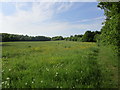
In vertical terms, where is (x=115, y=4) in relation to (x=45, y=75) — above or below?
above

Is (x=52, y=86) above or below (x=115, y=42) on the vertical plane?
below

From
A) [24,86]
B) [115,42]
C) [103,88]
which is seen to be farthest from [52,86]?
[115,42]

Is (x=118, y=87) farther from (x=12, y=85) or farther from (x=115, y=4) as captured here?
(x=115, y=4)

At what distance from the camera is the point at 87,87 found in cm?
509

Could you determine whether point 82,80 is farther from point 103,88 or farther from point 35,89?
point 35,89

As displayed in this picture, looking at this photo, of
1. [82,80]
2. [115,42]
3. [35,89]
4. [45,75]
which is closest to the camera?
[35,89]

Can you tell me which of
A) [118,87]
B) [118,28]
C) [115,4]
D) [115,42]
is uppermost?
[115,4]

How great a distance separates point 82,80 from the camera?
5.88 metres

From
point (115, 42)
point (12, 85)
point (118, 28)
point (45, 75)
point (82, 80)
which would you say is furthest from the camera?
point (115, 42)

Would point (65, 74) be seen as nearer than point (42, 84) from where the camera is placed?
No

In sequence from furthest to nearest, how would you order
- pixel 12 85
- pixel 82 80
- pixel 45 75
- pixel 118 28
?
pixel 118 28 → pixel 45 75 → pixel 82 80 → pixel 12 85

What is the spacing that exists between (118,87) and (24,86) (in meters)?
4.47

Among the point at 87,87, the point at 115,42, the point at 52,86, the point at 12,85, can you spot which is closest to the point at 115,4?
the point at 115,42

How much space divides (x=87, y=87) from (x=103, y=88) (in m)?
0.78
